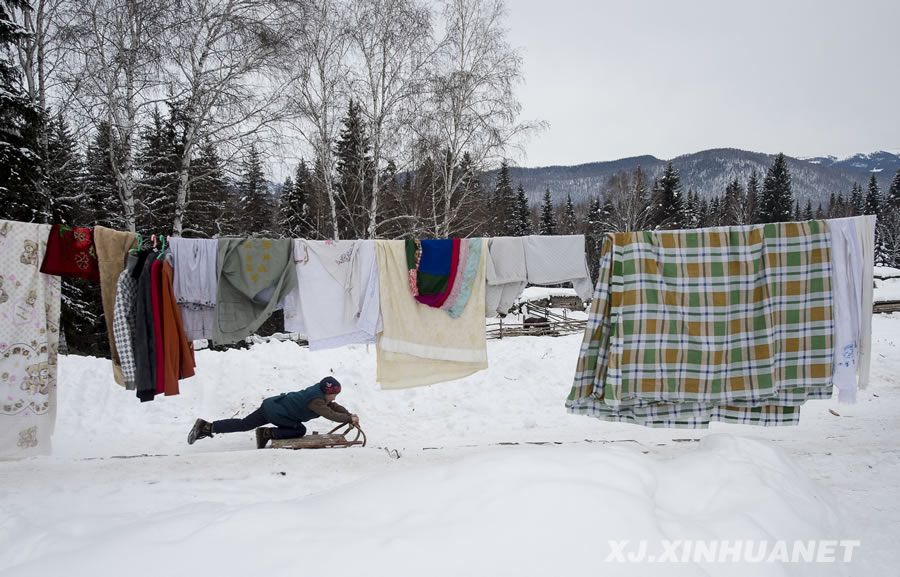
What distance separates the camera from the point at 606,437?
6.53m

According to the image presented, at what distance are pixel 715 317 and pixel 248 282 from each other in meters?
4.19

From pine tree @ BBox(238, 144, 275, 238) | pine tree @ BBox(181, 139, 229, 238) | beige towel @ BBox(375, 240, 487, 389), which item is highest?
pine tree @ BBox(238, 144, 275, 238)

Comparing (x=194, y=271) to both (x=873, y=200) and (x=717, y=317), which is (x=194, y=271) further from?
(x=873, y=200)

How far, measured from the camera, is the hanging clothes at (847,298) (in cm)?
371

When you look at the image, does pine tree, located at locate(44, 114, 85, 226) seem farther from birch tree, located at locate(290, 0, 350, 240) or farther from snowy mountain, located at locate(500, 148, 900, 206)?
snowy mountain, located at locate(500, 148, 900, 206)

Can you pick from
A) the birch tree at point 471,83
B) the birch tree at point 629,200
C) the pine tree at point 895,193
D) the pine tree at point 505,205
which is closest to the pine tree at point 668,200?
the birch tree at point 629,200

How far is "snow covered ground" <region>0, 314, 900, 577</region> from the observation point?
232 cm

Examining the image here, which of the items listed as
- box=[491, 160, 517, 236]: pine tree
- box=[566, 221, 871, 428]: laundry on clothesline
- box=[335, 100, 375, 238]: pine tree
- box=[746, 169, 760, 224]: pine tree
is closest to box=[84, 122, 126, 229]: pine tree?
box=[335, 100, 375, 238]: pine tree

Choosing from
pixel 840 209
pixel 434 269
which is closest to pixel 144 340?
pixel 434 269

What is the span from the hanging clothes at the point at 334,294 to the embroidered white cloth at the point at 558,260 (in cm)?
157

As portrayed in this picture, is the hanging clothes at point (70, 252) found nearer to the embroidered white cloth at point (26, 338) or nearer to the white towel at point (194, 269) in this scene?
the embroidered white cloth at point (26, 338)

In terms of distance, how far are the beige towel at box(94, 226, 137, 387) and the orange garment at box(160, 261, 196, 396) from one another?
0.42 meters

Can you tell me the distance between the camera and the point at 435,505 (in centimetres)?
282

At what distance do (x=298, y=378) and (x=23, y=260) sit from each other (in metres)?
5.32
